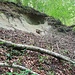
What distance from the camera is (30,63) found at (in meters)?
6.04

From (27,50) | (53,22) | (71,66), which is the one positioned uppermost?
(53,22)

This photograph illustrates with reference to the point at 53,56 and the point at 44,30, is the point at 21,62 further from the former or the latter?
the point at 44,30

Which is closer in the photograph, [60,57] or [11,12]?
[60,57]

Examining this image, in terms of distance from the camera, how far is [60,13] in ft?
62.2

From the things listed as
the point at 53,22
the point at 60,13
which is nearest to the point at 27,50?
the point at 53,22

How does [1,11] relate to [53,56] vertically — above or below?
above

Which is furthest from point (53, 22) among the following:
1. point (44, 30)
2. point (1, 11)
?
point (1, 11)

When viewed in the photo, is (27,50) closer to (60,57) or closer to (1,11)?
(60,57)

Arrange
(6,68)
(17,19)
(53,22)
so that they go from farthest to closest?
(53,22), (17,19), (6,68)

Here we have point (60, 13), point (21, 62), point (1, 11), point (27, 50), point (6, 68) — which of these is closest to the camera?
point (6, 68)

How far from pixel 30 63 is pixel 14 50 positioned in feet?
2.60

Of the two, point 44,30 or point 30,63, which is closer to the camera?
point 30,63

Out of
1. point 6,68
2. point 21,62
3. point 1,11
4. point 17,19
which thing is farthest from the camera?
point 17,19

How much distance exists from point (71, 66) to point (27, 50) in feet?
5.91
